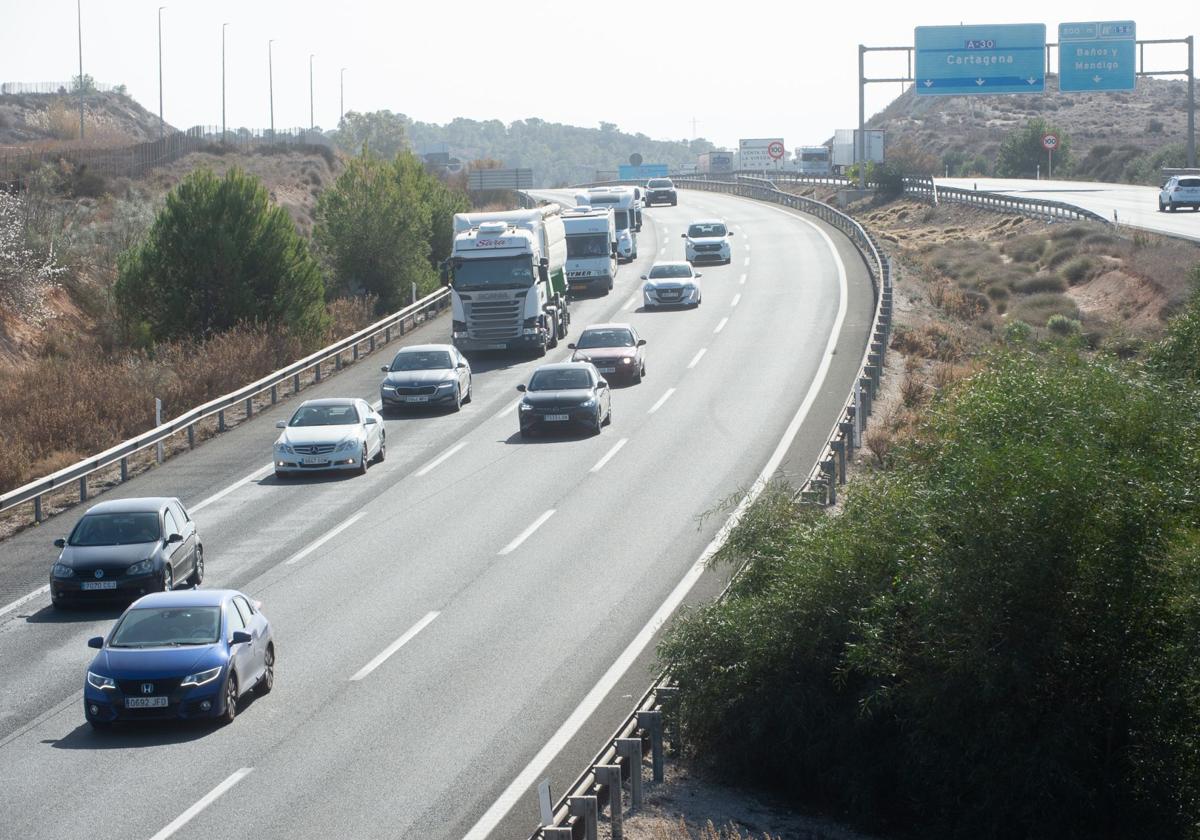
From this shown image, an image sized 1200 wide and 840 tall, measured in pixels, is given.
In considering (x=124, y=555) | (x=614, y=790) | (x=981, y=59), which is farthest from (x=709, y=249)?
(x=614, y=790)

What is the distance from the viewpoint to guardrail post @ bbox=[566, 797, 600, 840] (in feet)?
37.2

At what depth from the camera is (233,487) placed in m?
27.8

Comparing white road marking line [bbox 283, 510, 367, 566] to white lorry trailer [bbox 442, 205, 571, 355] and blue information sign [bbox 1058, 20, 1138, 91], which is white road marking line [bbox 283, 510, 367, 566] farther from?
blue information sign [bbox 1058, 20, 1138, 91]

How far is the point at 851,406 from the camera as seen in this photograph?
1122 inches

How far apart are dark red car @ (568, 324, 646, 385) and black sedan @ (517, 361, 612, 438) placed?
4283 mm

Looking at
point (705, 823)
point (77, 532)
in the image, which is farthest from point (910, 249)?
point (705, 823)

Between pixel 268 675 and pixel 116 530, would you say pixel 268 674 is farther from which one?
pixel 116 530

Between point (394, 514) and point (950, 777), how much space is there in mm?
13764

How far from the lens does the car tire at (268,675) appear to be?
16219 mm

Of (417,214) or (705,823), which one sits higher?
(417,214)

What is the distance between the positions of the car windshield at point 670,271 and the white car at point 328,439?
919 inches

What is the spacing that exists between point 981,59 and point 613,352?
132 ft

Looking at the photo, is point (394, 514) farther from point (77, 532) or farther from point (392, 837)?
point (392, 837)

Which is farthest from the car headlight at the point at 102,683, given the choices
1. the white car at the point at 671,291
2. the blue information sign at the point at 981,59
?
the blue information sign at the point at 981,59
